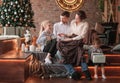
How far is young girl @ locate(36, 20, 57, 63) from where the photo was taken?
6660mm

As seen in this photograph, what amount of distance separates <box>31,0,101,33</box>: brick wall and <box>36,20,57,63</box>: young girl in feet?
19.6

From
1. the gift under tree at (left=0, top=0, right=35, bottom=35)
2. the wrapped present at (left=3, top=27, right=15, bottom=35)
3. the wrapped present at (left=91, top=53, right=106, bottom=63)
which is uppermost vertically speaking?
the gift under tree at (left=0, top=0, right=35, bottom=35)

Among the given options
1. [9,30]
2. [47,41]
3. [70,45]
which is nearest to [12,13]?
[9,30]

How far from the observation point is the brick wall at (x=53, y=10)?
13.0 meters

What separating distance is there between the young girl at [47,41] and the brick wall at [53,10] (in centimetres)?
597

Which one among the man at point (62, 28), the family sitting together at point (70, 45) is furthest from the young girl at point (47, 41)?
the man at point (62, 28)

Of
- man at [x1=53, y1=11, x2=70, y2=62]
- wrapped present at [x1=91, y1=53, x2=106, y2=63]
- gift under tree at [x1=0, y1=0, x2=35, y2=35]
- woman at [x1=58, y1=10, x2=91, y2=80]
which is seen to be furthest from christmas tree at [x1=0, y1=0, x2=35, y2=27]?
wrapped present at [x1=91, y1=53, x2=106, y2=63]

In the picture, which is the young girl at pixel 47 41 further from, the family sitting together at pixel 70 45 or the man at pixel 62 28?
the man at pixel 62 28

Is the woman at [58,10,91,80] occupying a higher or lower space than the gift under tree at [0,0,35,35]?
lower

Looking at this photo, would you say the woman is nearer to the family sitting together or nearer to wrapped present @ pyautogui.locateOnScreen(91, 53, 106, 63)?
the family sitting together

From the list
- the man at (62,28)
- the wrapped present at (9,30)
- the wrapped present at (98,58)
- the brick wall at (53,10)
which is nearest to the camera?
the wrapped present at (98,58)

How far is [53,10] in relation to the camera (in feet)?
42.9

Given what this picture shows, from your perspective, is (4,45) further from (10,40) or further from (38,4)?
(38,4)

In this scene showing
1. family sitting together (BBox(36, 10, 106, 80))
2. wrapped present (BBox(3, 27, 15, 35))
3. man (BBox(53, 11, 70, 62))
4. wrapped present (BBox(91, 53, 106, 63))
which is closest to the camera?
wrapped present (BBox(91, 53, 106, 63))
